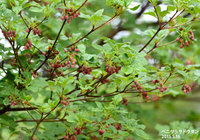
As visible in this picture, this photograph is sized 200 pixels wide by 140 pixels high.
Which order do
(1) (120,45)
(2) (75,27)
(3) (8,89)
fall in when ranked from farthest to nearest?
(2) (75,27)
(3) (8,89)
(1) (120,45)

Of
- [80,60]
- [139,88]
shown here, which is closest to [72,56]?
[80,60]

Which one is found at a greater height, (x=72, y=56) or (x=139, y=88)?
(x=72, y=56)

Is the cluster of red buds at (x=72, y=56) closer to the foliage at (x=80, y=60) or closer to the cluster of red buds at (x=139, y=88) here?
the foliage at (x=80, y=60)

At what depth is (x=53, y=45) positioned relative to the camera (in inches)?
59.2

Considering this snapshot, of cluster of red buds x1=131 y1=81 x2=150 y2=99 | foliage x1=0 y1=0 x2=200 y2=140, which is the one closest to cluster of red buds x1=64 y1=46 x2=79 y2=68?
foliage x1=0 y1=0 x2=200 y2=140

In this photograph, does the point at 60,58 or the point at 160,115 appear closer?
the point at 60,58

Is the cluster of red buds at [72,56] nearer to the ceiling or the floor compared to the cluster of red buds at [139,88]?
nearer to the ceiling

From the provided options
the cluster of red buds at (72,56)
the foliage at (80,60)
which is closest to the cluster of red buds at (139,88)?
the foliage at (80,60)

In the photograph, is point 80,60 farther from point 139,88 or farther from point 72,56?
point 139,88

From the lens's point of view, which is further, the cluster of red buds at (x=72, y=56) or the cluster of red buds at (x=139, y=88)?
the cluster of red buds at (x=139, y=88)

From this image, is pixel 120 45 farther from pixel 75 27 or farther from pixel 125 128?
pixel 75 27

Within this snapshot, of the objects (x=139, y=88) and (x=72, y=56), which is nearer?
(x=72, y=56)

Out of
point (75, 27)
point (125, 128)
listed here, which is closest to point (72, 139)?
point (125, 128)

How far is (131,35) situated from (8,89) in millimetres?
1866
